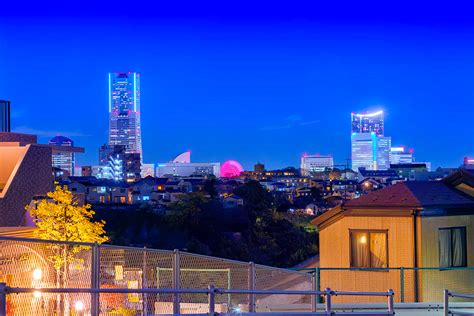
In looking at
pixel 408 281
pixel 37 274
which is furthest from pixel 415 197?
pixel 37 274

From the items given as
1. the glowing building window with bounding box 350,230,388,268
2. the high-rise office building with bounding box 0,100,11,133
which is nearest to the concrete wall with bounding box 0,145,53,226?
the high-rise office building with bounding box 0,100,11,133

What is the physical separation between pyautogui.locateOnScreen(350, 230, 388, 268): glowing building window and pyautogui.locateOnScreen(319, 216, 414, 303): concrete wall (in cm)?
14

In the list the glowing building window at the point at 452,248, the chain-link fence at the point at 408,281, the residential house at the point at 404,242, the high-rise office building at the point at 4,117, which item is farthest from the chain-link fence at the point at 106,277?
the high-rise office building at the point at 4,117

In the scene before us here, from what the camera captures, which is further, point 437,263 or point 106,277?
point 437,263

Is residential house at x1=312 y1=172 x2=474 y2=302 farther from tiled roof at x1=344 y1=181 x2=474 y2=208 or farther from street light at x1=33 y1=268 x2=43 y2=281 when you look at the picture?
street light at x1=33 y1=268 x2=43 y2=281

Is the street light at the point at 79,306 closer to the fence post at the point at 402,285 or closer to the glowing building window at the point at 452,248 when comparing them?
the fence post at the point at 402,285

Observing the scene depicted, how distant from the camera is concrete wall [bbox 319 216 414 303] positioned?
17.6 metres

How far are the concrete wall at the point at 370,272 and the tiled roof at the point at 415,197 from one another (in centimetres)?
42

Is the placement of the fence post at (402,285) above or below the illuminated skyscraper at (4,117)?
below

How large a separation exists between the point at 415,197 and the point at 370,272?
2.36 m

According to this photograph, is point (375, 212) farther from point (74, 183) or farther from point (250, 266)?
point (74, 183)

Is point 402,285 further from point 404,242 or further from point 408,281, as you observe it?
point 404,242

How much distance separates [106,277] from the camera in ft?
38.0

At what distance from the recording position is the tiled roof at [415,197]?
720 inches
